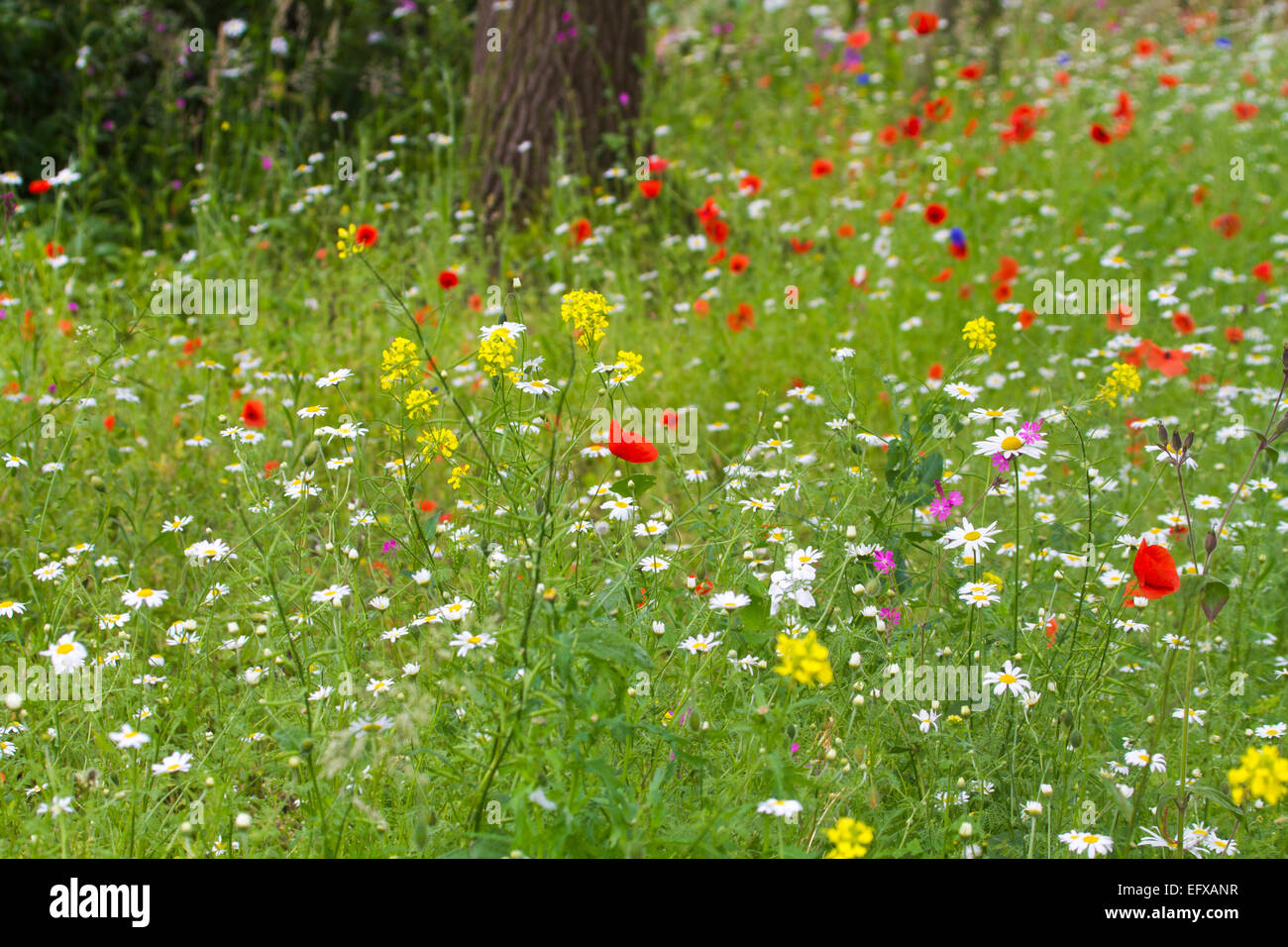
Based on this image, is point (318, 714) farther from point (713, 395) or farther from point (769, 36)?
point (769, 36)

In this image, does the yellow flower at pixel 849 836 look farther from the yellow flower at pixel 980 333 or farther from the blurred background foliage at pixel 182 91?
the blurred background foliage at pixel 182 91

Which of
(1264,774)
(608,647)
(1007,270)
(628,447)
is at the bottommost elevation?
(1264,774)

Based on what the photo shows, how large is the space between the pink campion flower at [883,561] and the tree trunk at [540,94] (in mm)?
3978

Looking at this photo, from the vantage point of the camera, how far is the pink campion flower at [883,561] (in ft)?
6.78

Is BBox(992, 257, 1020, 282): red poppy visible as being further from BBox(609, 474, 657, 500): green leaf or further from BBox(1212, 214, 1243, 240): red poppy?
BBox(609, 474, 657, 500): green leaf

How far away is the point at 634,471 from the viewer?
10.7 feet

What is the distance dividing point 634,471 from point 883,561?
1.27 m

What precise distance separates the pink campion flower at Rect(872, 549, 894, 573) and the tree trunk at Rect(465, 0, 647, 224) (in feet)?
13.1

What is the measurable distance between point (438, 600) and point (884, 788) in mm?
850

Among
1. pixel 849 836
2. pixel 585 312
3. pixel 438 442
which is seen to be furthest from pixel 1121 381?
pixel 438 442

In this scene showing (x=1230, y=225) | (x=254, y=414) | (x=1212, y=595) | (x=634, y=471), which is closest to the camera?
(x=1212, y=595)

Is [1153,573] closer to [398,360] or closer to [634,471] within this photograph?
[398,360]

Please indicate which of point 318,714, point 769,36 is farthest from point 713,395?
point 769,36
